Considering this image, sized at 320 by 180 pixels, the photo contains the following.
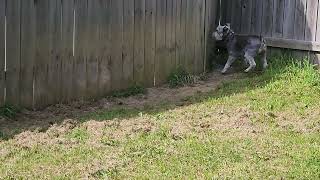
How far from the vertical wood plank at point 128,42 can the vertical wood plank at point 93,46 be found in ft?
1.72

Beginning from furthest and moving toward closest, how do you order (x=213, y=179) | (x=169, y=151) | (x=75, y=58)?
1. (x=75, y=58)
2. (x=169, y=151)
3. (x=213, y=179)

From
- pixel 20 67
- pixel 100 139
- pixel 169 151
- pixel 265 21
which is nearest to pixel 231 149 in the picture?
pixel 169 151

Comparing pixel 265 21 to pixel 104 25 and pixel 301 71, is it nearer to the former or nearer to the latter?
pixel 301 71

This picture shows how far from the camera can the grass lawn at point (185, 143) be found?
5590mm

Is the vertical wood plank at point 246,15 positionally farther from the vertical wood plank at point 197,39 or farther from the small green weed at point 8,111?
the small green weed at point 8,111

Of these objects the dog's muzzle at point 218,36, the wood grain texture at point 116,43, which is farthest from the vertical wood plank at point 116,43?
the dog's muzzle at point 218,36

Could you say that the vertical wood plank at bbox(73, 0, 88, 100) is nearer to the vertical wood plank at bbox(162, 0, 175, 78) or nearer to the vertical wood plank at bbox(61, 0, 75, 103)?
the vertical wood plank at bbox(61, 0, 75, 103)

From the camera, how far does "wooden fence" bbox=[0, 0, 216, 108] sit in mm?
7395

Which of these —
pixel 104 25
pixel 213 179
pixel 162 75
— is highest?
pixel 104 25

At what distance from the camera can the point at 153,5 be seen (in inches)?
364

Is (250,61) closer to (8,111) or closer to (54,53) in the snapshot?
(54,53)

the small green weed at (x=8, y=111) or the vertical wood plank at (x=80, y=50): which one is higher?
the vertical wood plank at (x=80, y=50)

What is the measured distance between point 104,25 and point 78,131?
7.20 ft

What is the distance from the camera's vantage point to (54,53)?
7855mm
